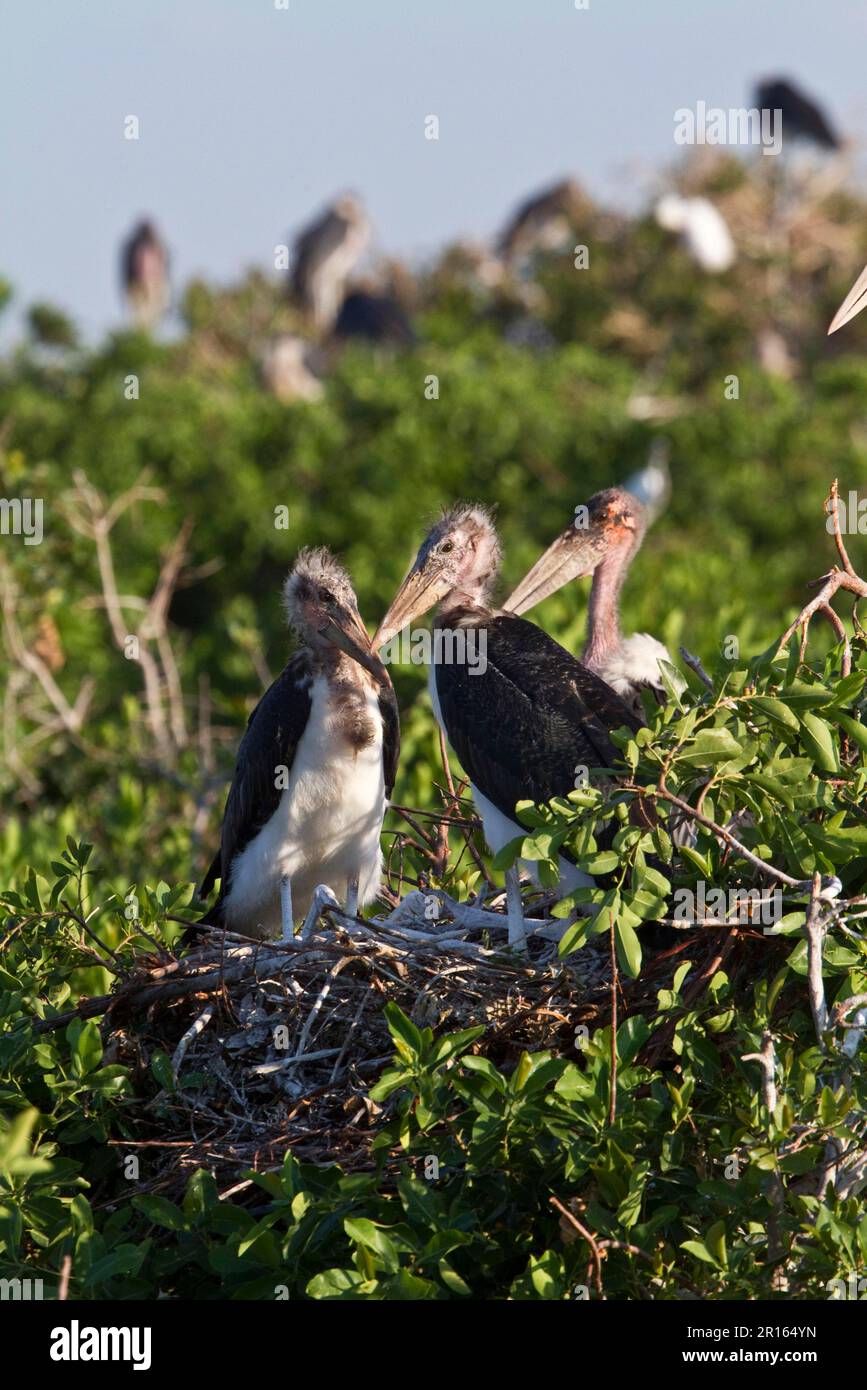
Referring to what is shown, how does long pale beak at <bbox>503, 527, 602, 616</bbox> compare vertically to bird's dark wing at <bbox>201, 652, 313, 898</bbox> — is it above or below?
above

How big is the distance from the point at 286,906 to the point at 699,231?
16456 millimetres

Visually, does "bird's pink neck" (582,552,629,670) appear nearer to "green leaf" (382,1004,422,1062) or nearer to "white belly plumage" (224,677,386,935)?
"white belly plumage" (224,677,386,935)

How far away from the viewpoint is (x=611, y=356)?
21.1m

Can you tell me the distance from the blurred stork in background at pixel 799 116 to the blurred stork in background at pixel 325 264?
596 centimetres

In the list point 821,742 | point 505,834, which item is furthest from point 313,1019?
point 821,742

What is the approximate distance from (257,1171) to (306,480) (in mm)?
11412

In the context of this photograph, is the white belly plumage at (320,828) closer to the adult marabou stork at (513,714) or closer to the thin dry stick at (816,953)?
the adult marabou stork at (513,714)

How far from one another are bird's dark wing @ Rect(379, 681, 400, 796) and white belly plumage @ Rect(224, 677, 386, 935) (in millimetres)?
76

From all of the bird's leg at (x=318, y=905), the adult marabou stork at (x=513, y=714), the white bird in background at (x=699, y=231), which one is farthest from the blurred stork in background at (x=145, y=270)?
the bird's leg at (x=318, y=905)

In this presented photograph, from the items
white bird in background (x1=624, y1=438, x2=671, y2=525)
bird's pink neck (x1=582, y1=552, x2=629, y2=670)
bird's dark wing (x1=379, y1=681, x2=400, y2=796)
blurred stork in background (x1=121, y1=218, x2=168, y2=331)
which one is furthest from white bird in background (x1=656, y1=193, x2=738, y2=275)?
bird's dark wing (x1=379, y1=681, x2=400, y2=796)

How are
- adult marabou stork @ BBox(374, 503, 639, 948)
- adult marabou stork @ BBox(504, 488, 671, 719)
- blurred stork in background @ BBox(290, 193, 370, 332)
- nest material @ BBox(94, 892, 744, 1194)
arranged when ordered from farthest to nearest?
blurred stork in background @ BBox(290, 193, 370, 332) → adult marabou stork @ BBox(504, 488, 671, 719) → adult marabou stork @ BBox(374, 503, 639, 948) → nest material @ BBox(94, 892, 744, 1194)

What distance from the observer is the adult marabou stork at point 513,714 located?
5004 mm

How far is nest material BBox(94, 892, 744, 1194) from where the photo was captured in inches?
168

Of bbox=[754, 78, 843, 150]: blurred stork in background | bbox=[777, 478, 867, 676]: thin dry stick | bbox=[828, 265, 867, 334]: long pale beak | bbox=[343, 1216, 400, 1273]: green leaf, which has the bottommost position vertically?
bbox=[343, 1216, 400, 1273]: green leaf
